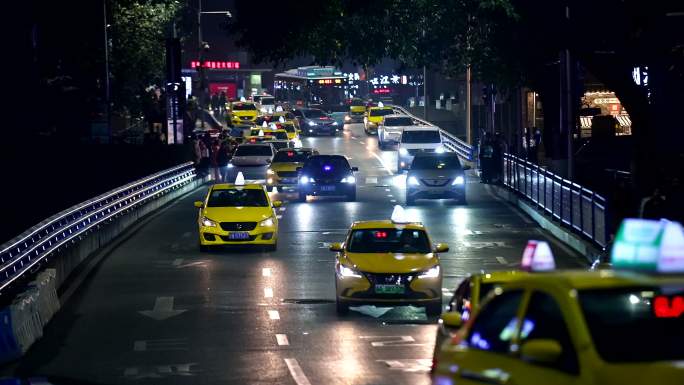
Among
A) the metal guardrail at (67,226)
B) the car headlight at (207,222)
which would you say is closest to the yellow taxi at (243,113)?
the metal guardrail at (67,226)

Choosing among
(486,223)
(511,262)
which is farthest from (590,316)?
(486,223)

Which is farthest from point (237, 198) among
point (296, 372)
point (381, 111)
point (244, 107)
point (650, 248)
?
point (244, 107)

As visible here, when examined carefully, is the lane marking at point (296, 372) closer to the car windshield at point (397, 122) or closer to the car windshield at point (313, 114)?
the car windshield at point (397, 122)

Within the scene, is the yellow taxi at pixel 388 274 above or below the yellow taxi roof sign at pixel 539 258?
below

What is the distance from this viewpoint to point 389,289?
22.3m

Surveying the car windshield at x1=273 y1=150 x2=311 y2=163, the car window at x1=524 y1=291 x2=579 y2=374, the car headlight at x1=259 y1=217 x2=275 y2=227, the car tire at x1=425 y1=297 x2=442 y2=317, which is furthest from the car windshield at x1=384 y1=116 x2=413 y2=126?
the car window at x1=524 y1=291 x2=579 y2=374

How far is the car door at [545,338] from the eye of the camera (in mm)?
8391

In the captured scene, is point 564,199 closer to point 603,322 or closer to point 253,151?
point 603,322

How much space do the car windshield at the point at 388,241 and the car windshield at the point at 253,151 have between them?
39.9 m

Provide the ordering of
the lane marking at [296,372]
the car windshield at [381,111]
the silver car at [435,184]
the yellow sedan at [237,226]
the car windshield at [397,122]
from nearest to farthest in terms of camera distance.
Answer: the lane marking at [296,372] → the yellow sedan at [237,226] → the silver car at [435,184] → the car windshield at [397,122] → the car windshield at [381,111]

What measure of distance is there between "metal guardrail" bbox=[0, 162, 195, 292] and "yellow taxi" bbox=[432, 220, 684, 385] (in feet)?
43.3

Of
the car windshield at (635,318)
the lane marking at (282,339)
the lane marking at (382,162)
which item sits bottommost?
the lane marking at (282,339)

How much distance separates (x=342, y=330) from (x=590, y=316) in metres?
13.0

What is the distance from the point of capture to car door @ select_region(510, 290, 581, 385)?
330 inches
